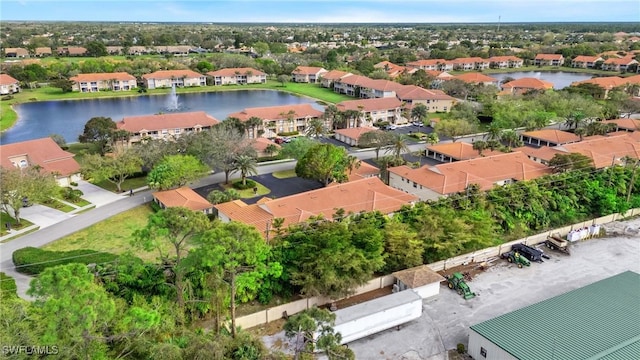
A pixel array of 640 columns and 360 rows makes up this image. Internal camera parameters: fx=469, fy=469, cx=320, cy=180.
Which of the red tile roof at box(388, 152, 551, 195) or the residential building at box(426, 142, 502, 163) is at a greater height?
the red tile roof at box(388, 152, 551, 195)

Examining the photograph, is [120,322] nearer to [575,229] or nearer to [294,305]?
[294,305]

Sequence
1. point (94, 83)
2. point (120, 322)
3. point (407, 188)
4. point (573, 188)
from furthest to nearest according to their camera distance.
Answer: point (94, 83) → point (407, 188) → point (573, 188) → point (120, 322)

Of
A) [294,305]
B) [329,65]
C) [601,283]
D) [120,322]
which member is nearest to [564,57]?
[329,65]

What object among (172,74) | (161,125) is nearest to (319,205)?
(161,125)

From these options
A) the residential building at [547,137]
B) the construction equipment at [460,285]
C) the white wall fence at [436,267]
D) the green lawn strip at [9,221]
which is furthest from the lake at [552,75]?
the green lawn strip at [9,221]

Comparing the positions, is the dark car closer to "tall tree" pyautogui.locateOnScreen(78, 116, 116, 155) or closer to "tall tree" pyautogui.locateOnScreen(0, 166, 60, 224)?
"tall tree" pyautogui.locateOnScreen(0, 166, 60, 224)

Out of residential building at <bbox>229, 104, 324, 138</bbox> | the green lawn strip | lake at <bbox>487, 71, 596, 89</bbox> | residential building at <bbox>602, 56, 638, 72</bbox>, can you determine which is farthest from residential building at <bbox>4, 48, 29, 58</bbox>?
residential building at <bbox>602, 56, 638, 72</bbox>

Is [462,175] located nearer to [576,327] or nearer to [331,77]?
[576,327]
